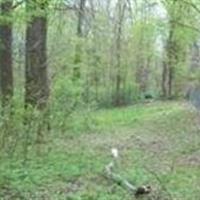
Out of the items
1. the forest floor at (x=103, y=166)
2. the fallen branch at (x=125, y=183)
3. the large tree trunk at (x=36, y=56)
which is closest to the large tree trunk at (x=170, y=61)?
Result: the forest floor at (x=103, y=166)

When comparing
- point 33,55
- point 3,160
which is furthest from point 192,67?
point 3,160

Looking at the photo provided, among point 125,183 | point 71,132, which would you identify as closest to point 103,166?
point 125,183

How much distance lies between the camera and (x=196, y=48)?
35.4m

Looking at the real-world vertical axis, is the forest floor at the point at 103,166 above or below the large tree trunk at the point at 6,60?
below

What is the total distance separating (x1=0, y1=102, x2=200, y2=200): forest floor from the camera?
8.09 metres

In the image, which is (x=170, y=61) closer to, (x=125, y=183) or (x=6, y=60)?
(x=6, y=60)

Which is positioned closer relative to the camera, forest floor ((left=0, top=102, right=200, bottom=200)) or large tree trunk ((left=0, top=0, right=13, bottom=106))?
forest floor ((left=0, top=102, right=200, bottom=200))

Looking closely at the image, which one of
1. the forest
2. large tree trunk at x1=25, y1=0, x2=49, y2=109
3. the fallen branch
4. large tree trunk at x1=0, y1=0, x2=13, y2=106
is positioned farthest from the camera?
large tree trunk at x1=0, y1=0, x2=13, y2=106

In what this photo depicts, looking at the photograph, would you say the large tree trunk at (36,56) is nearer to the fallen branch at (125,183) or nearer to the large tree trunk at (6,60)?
the large tree trunk at (6,60)

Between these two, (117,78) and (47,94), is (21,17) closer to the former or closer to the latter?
(47,94)

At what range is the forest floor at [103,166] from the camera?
319 inches

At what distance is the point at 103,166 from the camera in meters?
10.2

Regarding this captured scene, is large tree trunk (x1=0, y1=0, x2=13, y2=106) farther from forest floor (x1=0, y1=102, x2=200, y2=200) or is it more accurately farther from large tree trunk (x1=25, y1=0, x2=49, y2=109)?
forest floor (x1=0, y1=102, x2=200, y2=200)

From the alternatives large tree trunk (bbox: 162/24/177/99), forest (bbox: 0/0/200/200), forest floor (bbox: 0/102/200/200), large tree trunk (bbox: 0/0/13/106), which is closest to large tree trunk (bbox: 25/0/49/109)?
forest (bbox: 0/0/200/200)
